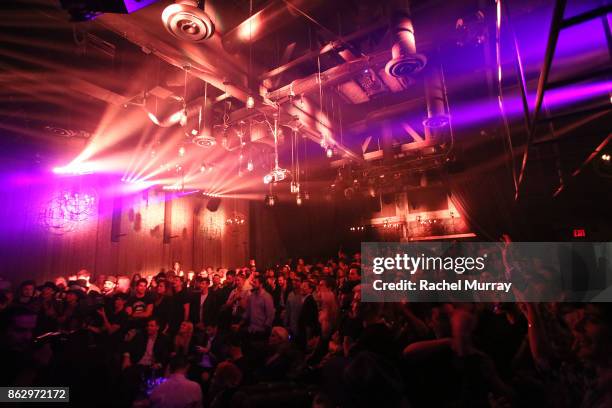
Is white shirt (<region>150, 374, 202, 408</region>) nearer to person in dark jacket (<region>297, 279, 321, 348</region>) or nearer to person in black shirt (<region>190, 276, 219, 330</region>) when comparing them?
person in dark jacket (<region>297, 279, 321, 348</region>)

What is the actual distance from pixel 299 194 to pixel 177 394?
431 centimetres

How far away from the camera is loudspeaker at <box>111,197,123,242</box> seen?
8719mm

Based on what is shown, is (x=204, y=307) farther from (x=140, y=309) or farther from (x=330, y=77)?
(x=330, y=77)

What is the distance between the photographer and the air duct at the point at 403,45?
129 inches

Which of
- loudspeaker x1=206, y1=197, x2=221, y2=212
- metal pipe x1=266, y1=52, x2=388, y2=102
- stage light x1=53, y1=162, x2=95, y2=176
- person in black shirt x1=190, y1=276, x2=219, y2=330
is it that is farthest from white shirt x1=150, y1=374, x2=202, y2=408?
loudspeaker x1=206, y1=197, x2=221, y2=212

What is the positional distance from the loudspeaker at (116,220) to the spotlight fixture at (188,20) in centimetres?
746

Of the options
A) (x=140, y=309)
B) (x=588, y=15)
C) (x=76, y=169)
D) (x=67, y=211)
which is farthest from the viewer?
(x=76, y=169)

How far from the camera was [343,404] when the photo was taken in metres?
2.19

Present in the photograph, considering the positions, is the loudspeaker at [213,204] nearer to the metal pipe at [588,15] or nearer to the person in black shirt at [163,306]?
the person in black shirt at [163,306]

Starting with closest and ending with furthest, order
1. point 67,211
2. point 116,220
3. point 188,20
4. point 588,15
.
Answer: point 588,15
point 188,20
point 67,211
point 116,220

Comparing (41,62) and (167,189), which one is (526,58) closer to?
(41,62)

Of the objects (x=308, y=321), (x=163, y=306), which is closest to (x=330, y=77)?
(x=308, y=321)

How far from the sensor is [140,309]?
498 centimetres

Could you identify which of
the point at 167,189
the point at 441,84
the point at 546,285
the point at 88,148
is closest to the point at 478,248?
the point at 441,84
